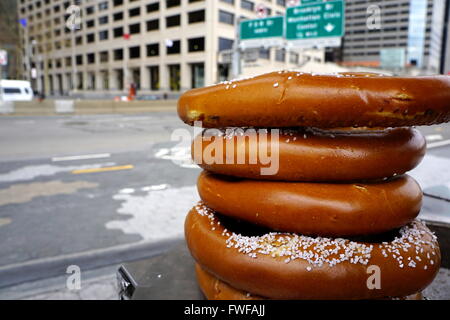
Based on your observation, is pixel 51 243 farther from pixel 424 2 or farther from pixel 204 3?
pixel 424 2

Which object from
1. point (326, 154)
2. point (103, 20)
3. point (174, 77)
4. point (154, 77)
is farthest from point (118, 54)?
point (326, 154)

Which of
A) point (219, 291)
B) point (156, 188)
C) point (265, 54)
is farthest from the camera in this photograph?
point (265, 54)

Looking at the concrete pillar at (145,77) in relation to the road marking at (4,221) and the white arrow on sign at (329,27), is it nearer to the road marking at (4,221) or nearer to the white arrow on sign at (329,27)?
the white arrow on sign at (329,27)

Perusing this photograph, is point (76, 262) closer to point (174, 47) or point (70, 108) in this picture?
point (70, 108)

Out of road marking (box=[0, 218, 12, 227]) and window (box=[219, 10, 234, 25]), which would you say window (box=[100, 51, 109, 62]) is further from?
road marking (box=[0, 218, 12, 227])

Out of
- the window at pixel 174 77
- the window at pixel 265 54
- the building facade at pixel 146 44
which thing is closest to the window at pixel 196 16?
the building facade at pixel 146 44

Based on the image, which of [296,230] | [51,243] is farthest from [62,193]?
[296,230]
